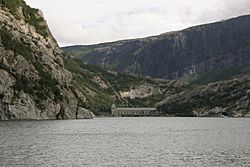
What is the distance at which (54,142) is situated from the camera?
4466 inches

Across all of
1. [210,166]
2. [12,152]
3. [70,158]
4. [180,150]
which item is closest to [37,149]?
[12,152]

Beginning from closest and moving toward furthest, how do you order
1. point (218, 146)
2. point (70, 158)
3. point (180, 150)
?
point (70, 158), point (180, 150), point (218, 146)

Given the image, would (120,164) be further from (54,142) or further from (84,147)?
A: (54,142)

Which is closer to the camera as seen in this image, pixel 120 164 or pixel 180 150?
pixel 120 164

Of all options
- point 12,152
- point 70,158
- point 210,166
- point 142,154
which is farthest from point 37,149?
point 210,166

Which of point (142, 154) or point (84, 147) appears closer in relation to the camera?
point (142, 154)

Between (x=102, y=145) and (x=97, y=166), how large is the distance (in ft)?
114

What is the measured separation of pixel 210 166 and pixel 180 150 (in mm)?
23913

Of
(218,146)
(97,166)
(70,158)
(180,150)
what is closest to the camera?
(97,166)

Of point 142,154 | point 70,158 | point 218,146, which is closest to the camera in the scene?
point 70,158

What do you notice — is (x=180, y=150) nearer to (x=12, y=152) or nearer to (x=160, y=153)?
(x=160, y=153)

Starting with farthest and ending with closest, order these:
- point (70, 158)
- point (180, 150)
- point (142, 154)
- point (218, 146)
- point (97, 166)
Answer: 1. point (218, 146)
2. point (180, 150)
3. point (142, 154)
4. point (70, 158)
5. point (97, 166)

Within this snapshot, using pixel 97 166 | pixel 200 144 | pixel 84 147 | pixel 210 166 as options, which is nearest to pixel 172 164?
pixel 210 166

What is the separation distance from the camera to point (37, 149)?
95.9 meters
